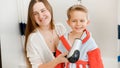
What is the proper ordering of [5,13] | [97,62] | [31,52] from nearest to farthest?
1. [97,62]
2. [31,52]
3. [5,13]

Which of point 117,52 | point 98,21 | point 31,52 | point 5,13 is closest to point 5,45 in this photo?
point 5,13

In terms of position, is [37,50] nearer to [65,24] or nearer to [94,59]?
[94,59]

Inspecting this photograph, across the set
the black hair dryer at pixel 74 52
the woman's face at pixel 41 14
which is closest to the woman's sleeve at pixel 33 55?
the woman's face at pixel 41 14

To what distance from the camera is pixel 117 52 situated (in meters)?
1.47

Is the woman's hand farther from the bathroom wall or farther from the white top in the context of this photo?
the bathroom wall

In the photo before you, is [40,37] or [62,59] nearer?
[62,59]

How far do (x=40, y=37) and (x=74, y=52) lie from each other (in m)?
0.26

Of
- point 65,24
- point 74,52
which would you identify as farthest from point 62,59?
point 65,24

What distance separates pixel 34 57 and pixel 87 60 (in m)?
0.26

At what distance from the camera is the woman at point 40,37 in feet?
3.54

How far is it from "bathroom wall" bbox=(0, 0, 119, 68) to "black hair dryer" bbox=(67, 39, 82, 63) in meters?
0.52

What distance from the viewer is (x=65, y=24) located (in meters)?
1.41

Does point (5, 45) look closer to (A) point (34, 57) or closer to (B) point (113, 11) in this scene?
(A) point (34, 57)

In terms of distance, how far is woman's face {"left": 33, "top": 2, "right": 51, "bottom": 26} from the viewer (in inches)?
42.4
